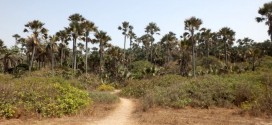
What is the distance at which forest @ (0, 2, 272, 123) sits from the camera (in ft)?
67.9

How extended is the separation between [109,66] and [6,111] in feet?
181

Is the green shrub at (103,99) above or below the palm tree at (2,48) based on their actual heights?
below

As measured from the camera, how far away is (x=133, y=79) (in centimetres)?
5816

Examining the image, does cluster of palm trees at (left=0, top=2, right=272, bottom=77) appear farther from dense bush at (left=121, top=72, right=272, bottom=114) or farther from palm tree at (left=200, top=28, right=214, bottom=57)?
dense bush at (left=121, top=72, right=272, bottom=114)

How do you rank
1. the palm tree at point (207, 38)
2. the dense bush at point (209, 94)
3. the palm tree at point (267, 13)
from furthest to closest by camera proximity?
the palm tree at point (207, 38)
the palm tree at point (267, 13)
the dense bush at point (209, 94)

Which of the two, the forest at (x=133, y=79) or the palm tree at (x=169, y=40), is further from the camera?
the palm tree at (x=169, y=40)

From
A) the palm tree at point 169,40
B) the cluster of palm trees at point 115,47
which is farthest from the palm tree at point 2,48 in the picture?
the palm tree at point 169,40

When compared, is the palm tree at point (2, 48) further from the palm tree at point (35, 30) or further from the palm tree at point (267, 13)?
the palm tree at point (267, 13)

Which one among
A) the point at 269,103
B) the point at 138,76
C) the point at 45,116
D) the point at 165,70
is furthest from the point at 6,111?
the point at 165,70

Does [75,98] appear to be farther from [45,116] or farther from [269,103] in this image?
[269,103]

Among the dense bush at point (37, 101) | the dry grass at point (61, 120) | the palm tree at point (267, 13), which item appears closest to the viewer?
the dry grass at point (61, 120)

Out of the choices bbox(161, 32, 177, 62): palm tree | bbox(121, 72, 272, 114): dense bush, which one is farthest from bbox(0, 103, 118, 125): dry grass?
bbox(161, 32, 177, 62): palm tree

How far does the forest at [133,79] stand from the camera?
20703mm

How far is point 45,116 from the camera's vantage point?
62.8 ft
